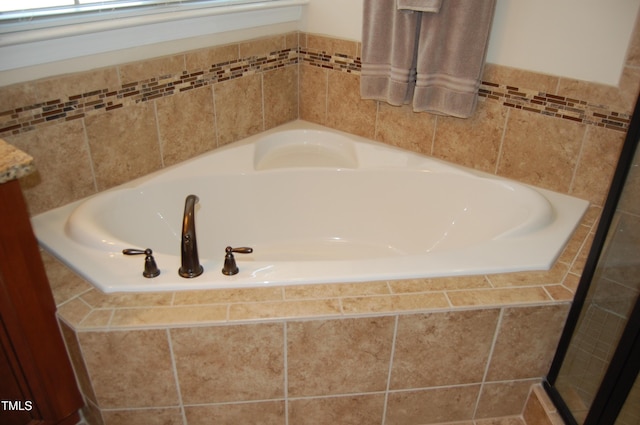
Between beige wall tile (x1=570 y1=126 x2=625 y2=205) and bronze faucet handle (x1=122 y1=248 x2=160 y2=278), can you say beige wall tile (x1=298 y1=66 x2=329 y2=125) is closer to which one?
beige wall tile (x1=570 y1=126 x2=625 y2=205)

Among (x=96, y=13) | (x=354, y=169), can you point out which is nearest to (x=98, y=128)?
(x=96, y=13)

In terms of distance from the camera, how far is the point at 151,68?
1854 mm

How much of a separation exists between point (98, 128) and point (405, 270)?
116 centimetres

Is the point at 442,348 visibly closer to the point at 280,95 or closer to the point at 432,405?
the point at 432,405

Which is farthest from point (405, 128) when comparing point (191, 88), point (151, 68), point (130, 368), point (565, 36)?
point (130, 368)

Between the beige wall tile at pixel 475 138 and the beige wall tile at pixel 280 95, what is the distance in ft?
2.47

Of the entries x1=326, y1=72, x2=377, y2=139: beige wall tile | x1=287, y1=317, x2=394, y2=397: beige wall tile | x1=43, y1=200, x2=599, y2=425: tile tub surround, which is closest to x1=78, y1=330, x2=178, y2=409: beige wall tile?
x1=43, y1=200, x2=599, y2=425: tile tub surround

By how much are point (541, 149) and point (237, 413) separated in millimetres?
1405

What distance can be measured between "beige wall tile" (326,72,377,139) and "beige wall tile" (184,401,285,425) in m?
1.31

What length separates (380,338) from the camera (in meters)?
1.38

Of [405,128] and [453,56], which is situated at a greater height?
[453,56]

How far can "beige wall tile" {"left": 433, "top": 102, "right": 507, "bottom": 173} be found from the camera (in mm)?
1965

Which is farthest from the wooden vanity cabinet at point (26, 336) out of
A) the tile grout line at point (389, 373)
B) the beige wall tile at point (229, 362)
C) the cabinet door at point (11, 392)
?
the tile grout line at point (389, 373)

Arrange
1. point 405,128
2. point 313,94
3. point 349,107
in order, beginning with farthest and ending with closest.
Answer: point 313,94, point 349,107, point 405,128
